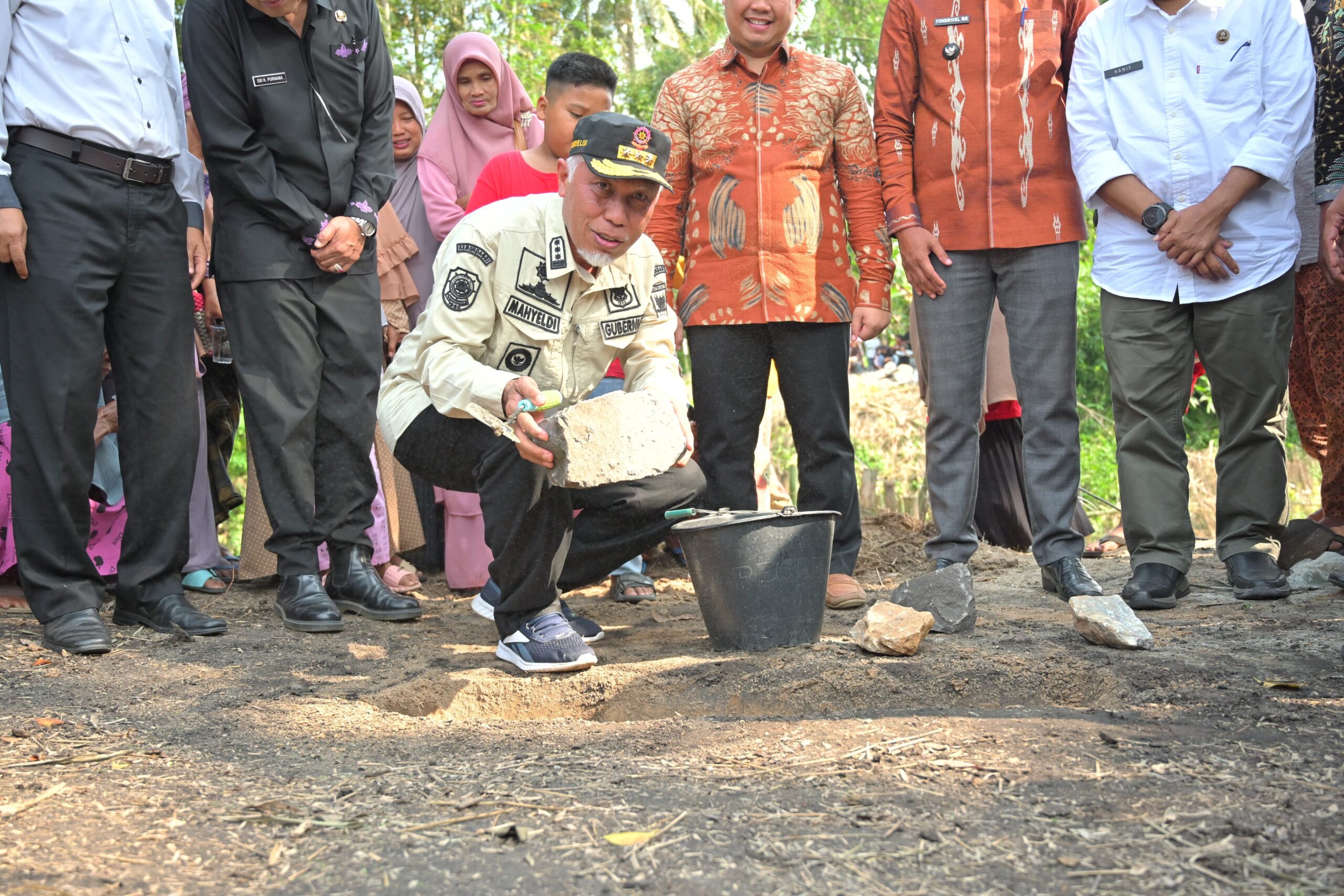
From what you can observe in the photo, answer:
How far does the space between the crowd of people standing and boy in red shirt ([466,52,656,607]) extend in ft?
1.61

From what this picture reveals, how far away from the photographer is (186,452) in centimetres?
359

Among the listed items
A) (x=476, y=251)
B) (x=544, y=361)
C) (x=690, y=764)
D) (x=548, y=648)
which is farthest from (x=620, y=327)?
(x=690, y=764)

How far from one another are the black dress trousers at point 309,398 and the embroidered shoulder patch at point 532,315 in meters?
0.81

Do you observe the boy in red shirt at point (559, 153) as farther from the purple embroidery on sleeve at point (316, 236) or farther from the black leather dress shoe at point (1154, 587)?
the black leather dress shoe at point (1154, 587)

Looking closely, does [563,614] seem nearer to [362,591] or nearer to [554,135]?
[362,591]

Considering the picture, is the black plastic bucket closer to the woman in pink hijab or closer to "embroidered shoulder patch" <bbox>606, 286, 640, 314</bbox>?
"embroidered shoulder patch" <bbox>606, 286, 640, 314</bbox>

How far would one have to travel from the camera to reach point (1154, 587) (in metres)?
3.72

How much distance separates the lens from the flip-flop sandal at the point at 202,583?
14.4 feet

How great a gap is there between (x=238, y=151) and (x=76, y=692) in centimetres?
168

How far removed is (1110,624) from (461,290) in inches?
76.0

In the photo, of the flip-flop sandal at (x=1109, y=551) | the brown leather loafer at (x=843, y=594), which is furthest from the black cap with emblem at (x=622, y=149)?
the flip-flop sandal at (x=1109, y=551)

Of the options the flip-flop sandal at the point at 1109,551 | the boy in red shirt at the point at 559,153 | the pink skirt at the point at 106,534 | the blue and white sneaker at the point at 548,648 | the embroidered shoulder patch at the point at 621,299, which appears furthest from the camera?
the flip-flop sandal at the point at 1109,551

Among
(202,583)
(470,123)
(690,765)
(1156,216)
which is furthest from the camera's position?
(470,123)

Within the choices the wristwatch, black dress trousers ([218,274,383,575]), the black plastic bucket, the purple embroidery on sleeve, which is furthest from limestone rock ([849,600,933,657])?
the purple embroidery on sleeve
